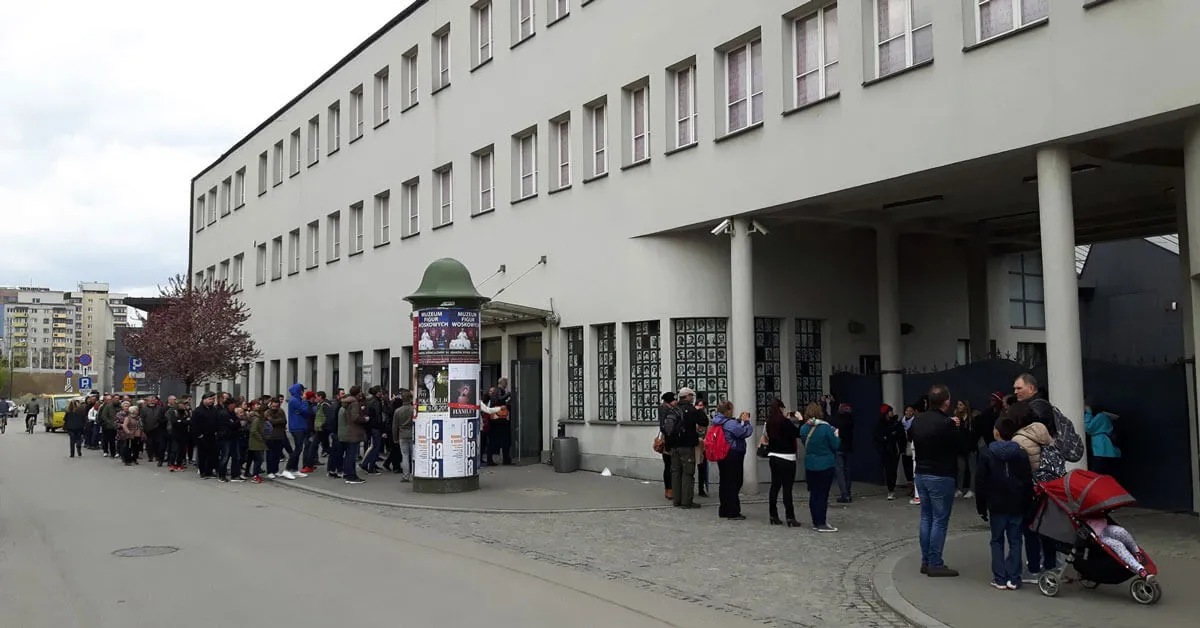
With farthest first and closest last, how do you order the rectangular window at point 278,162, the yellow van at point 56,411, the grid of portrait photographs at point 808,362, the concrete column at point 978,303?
the yellow van at point 56,411, the rectangular window at point 278,162, the concrete column at point 978,303, the grid of portrait photographs at point 808,362

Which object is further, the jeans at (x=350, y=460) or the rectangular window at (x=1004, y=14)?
the jeans at (x=350, y=460)

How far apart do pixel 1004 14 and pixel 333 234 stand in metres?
24.7

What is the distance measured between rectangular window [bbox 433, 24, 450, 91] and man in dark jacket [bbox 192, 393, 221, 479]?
34.2ft

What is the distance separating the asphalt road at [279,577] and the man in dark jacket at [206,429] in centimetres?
434

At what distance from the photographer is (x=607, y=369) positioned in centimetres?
2008

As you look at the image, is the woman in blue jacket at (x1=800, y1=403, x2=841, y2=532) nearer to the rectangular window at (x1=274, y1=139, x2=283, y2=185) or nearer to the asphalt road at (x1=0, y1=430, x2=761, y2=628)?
the asphalt road at (x1=0, y1=430, x2=761, y2=628)

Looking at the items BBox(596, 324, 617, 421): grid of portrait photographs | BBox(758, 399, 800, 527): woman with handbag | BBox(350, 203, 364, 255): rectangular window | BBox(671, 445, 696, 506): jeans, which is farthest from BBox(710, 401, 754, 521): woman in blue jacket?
BBox(350, 203, 364, 255): rectangular window

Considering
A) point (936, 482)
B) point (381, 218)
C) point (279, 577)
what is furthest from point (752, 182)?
point (381, 218)

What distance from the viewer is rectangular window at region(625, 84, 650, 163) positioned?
19.7 meters

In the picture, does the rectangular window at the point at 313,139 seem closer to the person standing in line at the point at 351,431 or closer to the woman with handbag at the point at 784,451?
the person standing in line at the point at 351,431

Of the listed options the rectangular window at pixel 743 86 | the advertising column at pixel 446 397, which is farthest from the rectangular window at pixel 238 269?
the rectangular window at pixel 743 86

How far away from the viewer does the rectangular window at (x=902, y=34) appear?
14062mm

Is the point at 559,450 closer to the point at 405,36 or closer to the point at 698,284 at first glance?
the point at 698,284

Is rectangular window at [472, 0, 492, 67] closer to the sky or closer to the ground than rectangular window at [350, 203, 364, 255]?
closer to the sky
